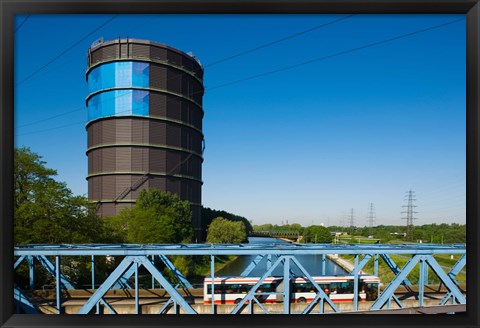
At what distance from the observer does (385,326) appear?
2.48 metres

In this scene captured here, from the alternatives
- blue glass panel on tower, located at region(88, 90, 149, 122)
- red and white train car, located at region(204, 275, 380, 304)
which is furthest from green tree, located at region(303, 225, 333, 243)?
blue glass panel on tower, located at region(88, 90, 149, 122)

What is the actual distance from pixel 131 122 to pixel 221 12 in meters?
16.4

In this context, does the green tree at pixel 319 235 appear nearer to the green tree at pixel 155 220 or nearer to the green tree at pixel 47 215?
the green tree at pixel 155 220

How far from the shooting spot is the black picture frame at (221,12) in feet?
7.73

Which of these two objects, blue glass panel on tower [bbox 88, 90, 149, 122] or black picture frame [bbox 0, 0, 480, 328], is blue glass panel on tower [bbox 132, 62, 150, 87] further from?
black picture frame [bbox 0, 0, 480, 328]

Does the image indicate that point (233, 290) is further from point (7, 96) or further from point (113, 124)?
point (113, 124)

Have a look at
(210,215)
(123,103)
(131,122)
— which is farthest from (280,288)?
(210,215)

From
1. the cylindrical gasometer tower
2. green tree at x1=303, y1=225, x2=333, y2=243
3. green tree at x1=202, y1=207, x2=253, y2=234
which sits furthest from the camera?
green tree at x1=202, y1=207, x2=253, y2=234

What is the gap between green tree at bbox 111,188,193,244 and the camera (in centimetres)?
1181

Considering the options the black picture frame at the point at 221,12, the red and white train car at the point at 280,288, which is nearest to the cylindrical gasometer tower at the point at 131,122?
the red and white train car at the point at 280,288

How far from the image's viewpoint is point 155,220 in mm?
12992

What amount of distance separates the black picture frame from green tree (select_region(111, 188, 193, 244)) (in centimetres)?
927

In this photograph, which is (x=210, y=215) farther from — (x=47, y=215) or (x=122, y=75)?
(x=47, y=215)

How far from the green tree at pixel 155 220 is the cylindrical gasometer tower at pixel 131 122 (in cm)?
216
